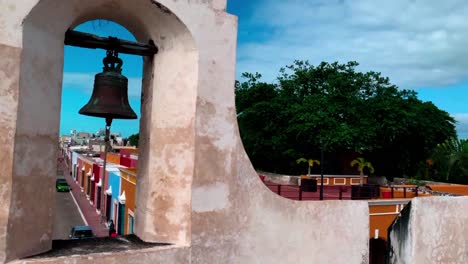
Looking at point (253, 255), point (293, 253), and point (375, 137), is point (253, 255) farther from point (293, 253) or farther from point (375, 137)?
point (375, 137)

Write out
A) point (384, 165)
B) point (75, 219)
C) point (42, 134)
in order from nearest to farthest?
point (42, 134) → point (75, 219) → point (384, 165)

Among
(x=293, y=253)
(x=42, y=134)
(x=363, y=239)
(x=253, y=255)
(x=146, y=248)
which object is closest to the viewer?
(x=42, y=134)

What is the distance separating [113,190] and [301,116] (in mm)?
11394

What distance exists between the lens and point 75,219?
21.0 metres

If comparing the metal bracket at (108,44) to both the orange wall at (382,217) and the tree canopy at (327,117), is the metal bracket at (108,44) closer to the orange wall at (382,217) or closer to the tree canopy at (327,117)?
the orange wall at (382,217)

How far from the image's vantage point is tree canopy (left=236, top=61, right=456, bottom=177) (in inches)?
908

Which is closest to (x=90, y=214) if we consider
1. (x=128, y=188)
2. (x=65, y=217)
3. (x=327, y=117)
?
(x=65, y=217)

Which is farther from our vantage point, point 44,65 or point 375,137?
point 375,137

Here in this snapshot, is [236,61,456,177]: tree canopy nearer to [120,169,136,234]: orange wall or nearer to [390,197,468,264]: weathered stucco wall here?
[120,169,136,234]: orange wall

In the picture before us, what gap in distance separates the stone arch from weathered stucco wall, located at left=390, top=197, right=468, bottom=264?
2774mm

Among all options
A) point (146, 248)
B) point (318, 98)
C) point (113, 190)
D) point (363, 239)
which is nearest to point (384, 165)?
point (318, 98)

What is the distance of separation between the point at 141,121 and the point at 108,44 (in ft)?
2.39

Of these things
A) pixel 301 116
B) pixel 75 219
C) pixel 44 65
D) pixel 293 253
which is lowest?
pixel 75 219

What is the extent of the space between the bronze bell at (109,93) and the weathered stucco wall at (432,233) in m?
3.37
